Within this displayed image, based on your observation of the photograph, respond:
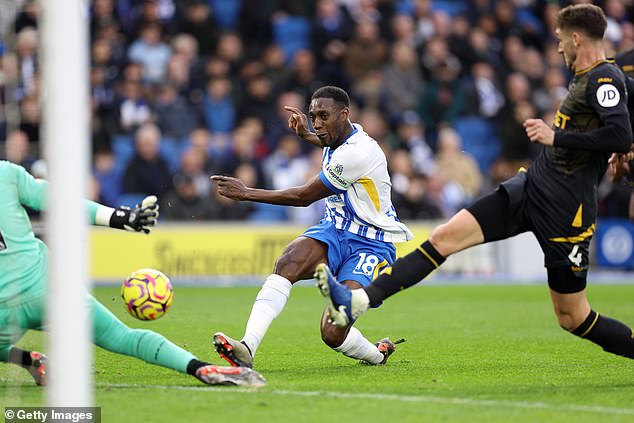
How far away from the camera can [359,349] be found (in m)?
8.12

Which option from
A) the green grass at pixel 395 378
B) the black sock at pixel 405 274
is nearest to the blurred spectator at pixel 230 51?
the green grass at pixel 395 378

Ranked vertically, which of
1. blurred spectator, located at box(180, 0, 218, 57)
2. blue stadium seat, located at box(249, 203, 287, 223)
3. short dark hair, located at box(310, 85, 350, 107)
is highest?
blurred spectator, located at box(180, 0, 218, 57)

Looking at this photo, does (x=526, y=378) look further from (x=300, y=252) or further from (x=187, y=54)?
(x=187, y=54)

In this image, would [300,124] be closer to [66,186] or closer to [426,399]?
[426,399]

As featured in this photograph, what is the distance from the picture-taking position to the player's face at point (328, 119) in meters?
8.23

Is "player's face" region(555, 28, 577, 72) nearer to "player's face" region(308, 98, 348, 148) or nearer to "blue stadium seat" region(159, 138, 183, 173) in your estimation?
"player's face" region(308, 98, 348, 148)

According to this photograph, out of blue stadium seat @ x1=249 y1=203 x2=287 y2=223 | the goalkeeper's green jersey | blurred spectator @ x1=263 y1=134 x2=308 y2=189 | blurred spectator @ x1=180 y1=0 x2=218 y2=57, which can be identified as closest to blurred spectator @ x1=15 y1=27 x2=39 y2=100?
blurred spectator @ x1=263 y1=134 x2=308 y2=189

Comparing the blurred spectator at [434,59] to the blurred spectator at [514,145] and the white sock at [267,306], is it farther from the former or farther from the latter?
the white sock at [267,306]

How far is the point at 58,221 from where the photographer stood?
4.37m

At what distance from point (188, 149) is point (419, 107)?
5.19 m

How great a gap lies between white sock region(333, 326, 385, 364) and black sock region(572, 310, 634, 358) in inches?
71.3

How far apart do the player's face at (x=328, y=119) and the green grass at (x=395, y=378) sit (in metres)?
1.86

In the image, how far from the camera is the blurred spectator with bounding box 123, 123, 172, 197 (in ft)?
59.1

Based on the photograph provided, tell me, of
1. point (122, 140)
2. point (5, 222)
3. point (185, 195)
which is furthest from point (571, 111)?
point (122, 140)
